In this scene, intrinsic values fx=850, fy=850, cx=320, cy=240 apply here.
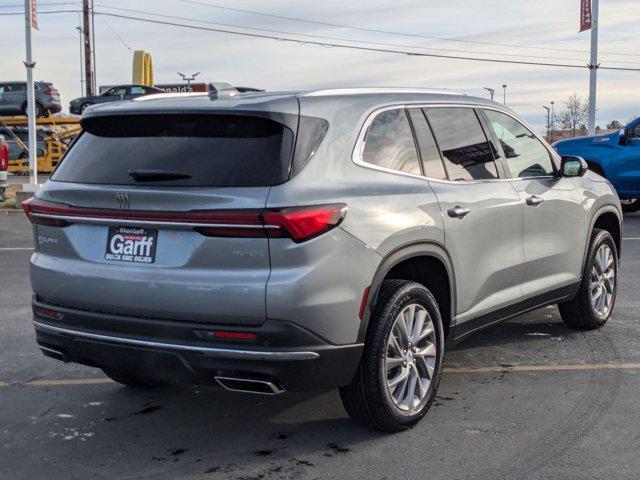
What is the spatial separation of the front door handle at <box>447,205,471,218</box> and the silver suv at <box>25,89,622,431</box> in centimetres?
1

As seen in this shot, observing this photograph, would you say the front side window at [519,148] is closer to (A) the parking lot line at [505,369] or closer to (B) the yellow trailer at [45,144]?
(A) the parking lot line at [505,369]

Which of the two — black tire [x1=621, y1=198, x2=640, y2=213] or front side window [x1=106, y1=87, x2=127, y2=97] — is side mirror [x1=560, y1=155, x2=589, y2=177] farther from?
front side window [x1=106, y1=87, x2=127, y2=97]

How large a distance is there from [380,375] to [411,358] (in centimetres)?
33

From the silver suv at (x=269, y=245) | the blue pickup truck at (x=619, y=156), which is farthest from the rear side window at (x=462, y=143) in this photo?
the blue pickup truck at (x=619, y=156)

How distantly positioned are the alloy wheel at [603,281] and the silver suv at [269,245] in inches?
75.3

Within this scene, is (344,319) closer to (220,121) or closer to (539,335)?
(220,121)

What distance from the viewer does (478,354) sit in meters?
6.05

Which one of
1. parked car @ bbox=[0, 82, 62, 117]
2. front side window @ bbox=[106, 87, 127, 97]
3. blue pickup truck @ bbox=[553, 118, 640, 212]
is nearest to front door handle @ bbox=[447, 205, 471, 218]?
blue pickup truck @ bbox=[553, 118, 640, 212]

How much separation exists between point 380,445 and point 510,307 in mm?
1604

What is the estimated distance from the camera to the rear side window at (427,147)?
15.6 ft

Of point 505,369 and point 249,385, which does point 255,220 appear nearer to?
point 249,385

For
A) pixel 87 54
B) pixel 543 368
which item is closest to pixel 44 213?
pixel 543 368

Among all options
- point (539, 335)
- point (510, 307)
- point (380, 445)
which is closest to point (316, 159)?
point (380, 445)

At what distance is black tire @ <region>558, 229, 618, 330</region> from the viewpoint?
642 cm
